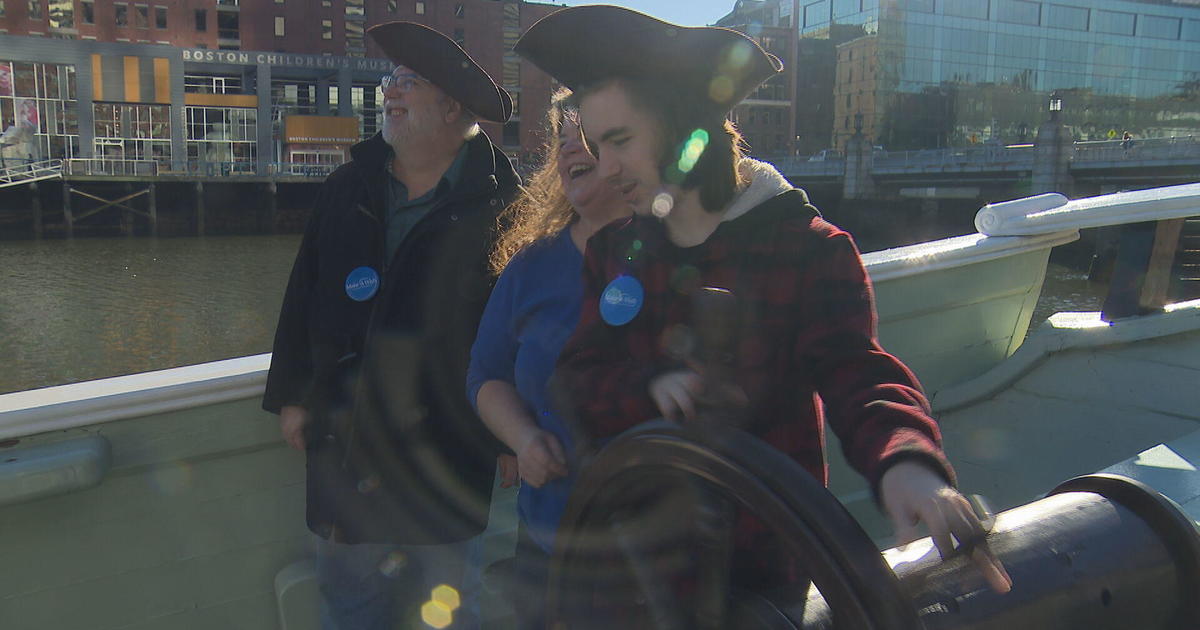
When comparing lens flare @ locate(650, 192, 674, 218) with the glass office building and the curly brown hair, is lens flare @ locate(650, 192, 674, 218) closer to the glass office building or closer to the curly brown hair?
the curly brown hair

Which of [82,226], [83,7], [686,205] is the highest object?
[83,7]

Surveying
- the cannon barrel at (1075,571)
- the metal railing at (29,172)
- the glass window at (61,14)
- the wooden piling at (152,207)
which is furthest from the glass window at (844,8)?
the cannon barrel at (1075,571)

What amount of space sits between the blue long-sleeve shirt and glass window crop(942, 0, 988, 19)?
66383 millimetres

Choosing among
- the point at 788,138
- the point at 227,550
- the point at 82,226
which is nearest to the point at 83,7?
the point at 82,226

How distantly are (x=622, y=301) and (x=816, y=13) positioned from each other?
73.2 m

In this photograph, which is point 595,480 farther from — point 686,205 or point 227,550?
point 227,550

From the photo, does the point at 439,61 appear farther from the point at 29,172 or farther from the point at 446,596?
the point at 29,172

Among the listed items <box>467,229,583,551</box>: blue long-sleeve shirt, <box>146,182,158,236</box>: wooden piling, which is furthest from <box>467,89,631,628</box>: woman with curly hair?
<box>146,182,158,236</box>: wooden piling

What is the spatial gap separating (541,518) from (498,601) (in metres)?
1.05

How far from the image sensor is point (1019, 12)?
60781mm

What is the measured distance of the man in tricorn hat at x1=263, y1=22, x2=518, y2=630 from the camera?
76.0 inches

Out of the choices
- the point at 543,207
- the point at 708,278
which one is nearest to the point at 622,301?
the point at 708,278

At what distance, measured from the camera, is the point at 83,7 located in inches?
1833

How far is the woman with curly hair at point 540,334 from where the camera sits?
1479 millimetres
